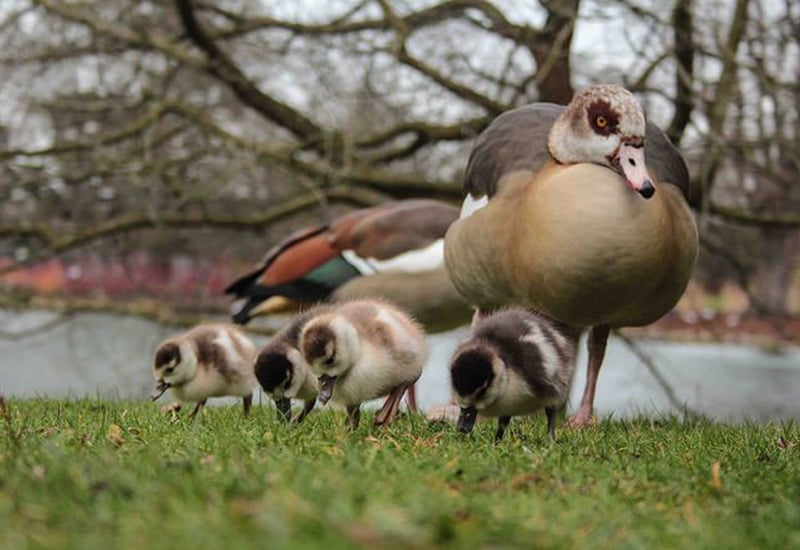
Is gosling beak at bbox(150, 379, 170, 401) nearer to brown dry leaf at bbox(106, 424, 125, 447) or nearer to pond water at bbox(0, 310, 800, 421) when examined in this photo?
pond water at bbox(0, 310, 800, 421)

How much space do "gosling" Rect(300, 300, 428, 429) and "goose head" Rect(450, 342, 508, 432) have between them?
1.59 feet

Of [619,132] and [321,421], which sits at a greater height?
[619,132]

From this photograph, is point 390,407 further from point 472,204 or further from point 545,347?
point 472,204

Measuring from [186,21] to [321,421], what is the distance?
5.08m

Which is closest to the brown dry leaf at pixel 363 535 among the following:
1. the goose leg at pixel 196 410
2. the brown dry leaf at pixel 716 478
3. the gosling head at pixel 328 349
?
the brown dry leaf at pixel 716 478

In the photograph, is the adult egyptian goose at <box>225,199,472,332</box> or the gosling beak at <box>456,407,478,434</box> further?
the adult egyptian goose at <box>225,199,472,332</box>

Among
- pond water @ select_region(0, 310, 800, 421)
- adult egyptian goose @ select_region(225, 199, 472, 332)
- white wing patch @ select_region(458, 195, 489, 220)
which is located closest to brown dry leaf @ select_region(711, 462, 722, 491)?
pond water @ select_region(0, 310, 800, 421)

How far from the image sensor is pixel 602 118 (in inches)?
195

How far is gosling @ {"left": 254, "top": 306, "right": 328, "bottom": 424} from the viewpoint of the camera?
4.69m

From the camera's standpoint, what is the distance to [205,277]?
1195 cm

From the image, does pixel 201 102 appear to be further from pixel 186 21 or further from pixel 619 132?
pixel 619 132

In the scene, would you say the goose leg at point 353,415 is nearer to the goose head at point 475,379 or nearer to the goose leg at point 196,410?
the goose head at point 475,379

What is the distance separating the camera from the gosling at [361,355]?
14.6 ft

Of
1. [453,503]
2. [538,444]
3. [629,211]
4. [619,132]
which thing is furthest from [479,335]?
[453,503]
